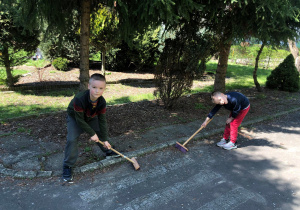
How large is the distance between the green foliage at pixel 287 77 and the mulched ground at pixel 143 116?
149cm

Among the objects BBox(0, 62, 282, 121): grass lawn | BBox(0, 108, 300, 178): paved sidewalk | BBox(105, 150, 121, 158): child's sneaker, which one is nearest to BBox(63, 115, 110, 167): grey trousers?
BBox(0, 108, 300, 178): paved sidewalk

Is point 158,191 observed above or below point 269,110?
below

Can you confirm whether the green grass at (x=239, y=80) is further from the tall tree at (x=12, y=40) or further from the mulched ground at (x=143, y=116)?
the tall tree at (x=12, y=40)

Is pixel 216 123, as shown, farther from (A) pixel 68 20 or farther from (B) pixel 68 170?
(A) pixel 68 20

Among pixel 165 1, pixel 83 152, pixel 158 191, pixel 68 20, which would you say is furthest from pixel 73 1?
pixel 158 191

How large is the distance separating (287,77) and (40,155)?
11.0m

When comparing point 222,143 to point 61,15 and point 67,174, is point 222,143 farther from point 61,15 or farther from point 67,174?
point 61,15

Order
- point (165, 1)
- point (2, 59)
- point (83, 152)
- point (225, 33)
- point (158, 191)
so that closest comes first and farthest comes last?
point (158, 191) < point (165, 1) < point (83, 152) < point (225, 33) < point (2, 59)

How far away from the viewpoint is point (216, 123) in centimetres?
593

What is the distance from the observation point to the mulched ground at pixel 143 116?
4.84 metres

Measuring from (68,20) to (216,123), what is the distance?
180 inches

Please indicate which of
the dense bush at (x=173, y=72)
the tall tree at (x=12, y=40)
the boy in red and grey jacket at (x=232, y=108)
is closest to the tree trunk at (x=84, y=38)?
the dense bush at (x=173, y=72)

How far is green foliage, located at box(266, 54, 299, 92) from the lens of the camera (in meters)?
10.3

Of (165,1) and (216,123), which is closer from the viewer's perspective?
(165,1)
